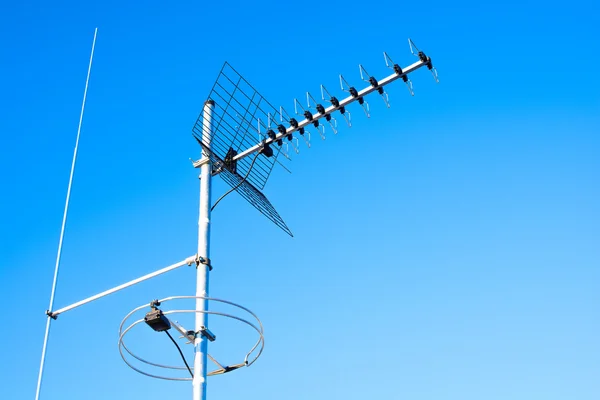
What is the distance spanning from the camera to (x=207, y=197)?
10.2 m

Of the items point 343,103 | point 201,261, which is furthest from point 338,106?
point 201,261

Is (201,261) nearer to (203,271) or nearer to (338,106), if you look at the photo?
(203,271)

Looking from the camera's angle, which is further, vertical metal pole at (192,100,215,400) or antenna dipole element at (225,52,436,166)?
antenna dipole element at (225,52,436,166)

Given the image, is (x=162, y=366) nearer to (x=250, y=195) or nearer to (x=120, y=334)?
(x=120, y=334)

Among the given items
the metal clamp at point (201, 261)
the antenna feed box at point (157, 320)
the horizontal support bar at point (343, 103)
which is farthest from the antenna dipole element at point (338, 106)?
the antenna feed box at point (157, 320)

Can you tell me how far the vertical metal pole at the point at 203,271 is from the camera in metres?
8.46

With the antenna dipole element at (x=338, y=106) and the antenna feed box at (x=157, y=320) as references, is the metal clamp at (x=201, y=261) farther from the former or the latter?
the antenna dipole element at (x=338, y=106)

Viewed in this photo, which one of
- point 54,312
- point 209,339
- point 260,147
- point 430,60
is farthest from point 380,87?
point 54,312

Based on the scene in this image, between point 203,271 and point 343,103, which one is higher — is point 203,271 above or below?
below

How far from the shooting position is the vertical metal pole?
27.8 ft

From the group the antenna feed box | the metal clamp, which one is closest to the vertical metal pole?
the metal clamp

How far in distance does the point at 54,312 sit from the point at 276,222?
12.8 feet

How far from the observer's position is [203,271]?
9.24 meters

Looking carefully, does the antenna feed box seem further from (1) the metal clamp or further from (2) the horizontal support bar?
(2) the horizontal support bar
